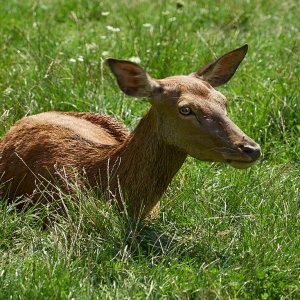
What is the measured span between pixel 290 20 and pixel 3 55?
291cm

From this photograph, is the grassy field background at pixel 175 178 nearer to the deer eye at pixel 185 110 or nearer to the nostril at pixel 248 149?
the nostril at pixel 248 149

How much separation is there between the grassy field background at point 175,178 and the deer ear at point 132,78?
75 cm

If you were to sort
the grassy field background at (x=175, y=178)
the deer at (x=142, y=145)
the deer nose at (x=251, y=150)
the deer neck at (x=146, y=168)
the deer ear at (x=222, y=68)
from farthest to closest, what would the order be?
the deer ear at (x=222, y=68) < the deer neck at (x=146, y=168) < the deer at (x=142, y=145) < the deer nose at (x=251, y=150) < the grassy field background at (x=175, y=178)

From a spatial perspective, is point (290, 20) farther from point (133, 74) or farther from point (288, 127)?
point (133, 74)

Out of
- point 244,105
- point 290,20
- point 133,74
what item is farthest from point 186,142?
point 290,20

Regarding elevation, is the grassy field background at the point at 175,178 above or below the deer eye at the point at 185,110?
below

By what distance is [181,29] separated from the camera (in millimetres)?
9234

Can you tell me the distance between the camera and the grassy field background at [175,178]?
18.5 feet

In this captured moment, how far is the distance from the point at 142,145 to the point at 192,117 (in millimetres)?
426

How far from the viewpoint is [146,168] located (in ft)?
20.9

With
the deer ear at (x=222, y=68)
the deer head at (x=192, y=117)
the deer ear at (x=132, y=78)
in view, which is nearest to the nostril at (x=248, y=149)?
the deer head at (x=192, y=117)

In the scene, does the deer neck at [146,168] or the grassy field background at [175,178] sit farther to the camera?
the deer neck at [146,168]

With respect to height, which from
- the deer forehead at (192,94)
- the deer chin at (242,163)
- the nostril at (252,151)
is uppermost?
the deer forehead at (192,94)

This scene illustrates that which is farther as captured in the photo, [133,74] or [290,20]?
[290,20]
